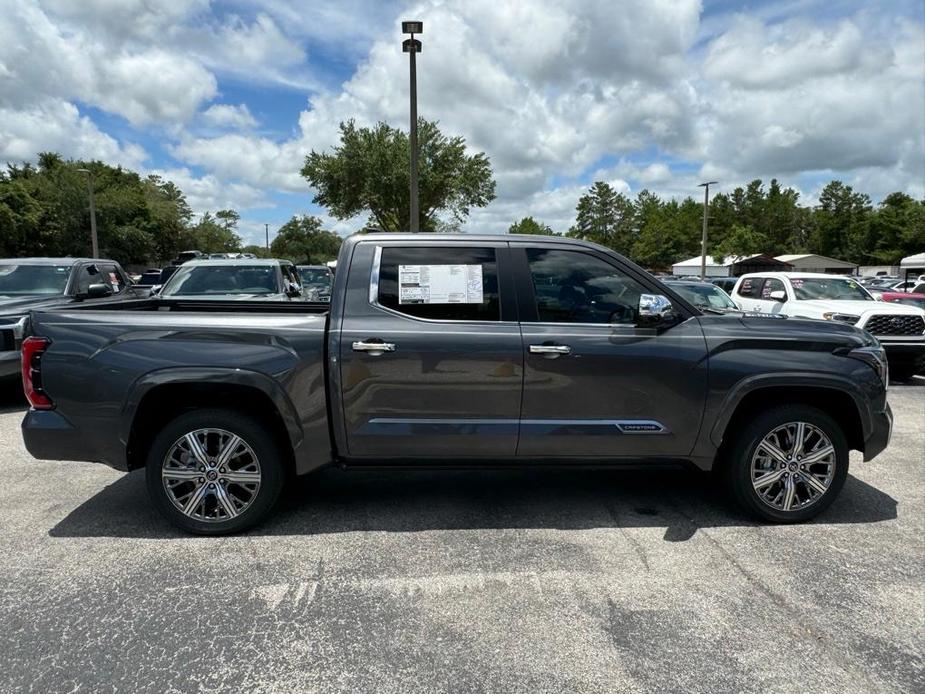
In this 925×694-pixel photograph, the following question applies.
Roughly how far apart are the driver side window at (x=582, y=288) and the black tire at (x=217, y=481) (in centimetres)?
196

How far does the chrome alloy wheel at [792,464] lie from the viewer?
3938 mm

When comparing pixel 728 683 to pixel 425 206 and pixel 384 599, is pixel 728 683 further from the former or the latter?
pixel 425 206

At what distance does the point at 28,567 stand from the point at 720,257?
80.4 meters

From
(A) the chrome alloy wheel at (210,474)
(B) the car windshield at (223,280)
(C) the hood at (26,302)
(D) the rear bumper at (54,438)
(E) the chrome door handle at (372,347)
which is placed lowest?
(A) the chrome alloy wheel at (210,474)

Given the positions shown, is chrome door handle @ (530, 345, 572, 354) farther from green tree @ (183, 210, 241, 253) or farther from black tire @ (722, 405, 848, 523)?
green tree @ (183, 210, 241, 253)

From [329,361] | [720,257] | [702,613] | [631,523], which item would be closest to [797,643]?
[702,613]

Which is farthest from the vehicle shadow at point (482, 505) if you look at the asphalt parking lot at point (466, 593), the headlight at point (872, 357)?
the headlight at point (872, 357)

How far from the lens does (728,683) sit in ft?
8.22

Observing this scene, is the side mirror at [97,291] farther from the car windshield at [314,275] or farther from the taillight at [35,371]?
the car windshield at [314,275]

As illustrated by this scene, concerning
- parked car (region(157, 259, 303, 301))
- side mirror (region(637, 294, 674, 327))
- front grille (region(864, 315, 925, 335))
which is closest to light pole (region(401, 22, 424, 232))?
parked car (region(157, 259, 303, 301))

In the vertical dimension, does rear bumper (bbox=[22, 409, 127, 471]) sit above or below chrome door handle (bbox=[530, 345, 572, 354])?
below

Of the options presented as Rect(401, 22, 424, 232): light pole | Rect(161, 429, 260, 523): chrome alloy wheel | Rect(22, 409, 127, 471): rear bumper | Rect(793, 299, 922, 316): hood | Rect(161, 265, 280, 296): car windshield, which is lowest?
Rect(161, 429, 260, 523): chrome alloy wheel

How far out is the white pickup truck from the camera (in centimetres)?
938

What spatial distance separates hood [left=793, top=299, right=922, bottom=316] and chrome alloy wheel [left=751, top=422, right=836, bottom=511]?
689cm
